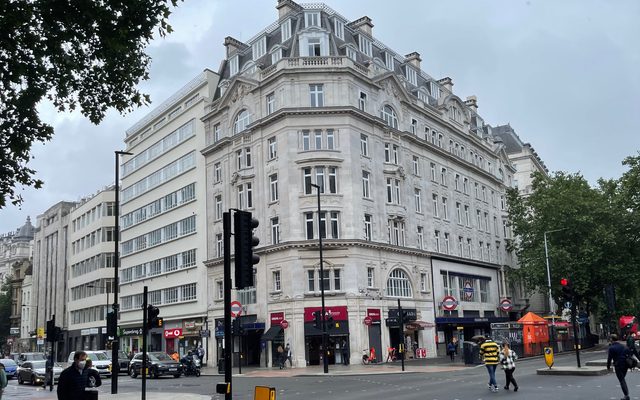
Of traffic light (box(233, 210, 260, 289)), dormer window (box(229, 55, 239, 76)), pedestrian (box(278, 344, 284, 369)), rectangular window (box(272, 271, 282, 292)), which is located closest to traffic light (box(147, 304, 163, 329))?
traffic light (box(233, 210, 260, 289))

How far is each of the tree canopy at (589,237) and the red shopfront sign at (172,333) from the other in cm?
3124

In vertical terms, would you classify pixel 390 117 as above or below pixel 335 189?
above

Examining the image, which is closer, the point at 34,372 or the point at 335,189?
the point at 34,372

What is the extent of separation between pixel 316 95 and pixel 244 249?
35.5m

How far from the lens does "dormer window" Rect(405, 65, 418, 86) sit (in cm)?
5770

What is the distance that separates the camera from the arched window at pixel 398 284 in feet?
152

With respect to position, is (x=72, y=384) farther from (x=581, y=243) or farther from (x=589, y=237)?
(x=581, y=243)

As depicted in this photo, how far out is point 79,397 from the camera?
472 inches

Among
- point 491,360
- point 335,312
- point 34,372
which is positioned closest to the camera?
point 491,360

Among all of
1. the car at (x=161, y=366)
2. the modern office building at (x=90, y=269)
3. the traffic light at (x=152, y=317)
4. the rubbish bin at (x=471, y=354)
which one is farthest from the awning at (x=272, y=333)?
the modern office building at (x=90, y=269)

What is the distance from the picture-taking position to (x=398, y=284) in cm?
4741

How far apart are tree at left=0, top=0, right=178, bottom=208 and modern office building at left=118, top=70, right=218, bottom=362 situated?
109ft

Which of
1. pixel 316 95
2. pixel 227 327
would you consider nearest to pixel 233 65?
pixel 316 95

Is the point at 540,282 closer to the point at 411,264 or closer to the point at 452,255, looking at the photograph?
the point at 452,255
